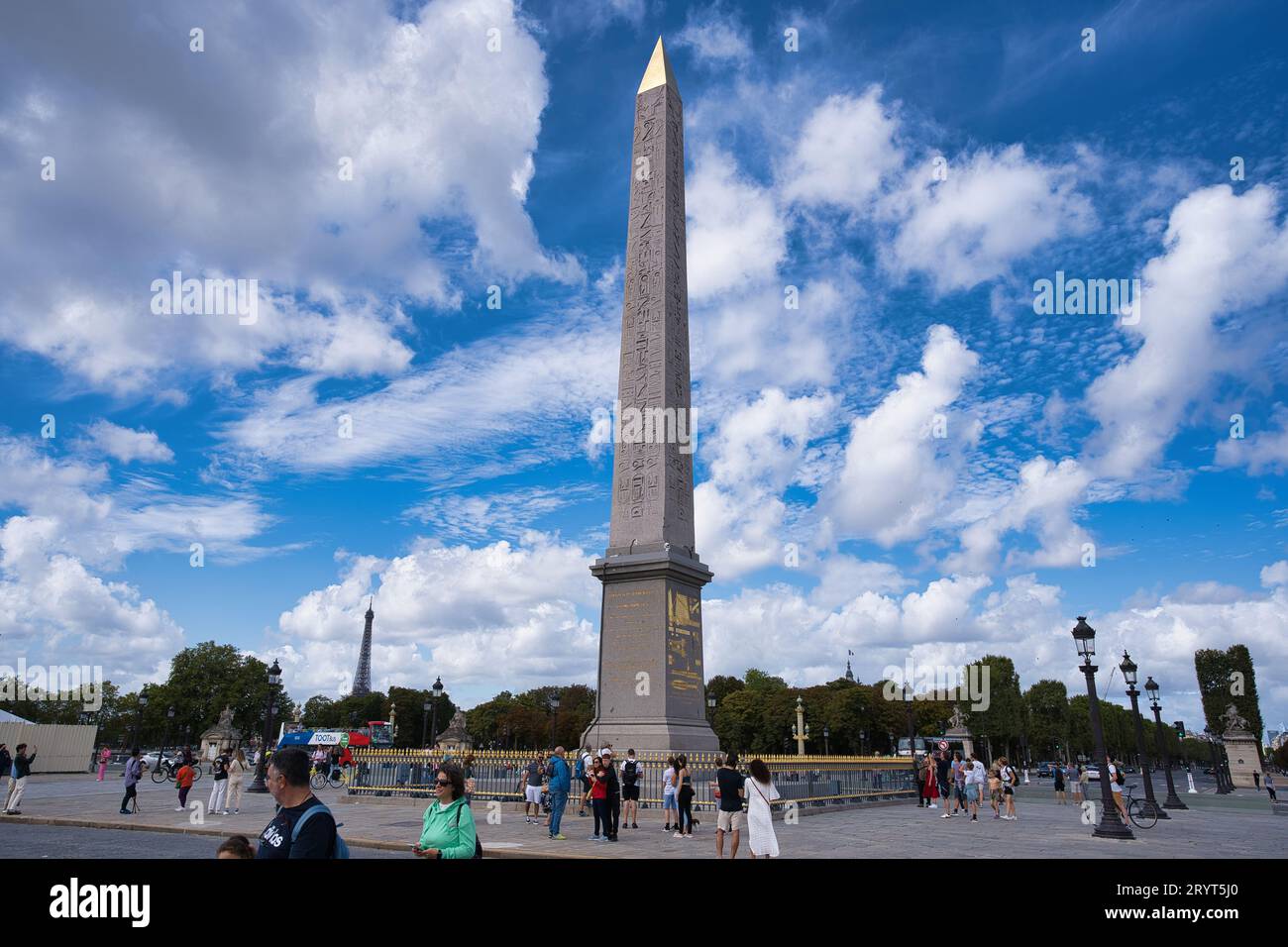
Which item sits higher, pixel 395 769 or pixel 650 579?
pixel 650 579

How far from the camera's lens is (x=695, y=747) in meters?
18.1

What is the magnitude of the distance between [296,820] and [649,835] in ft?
38.7

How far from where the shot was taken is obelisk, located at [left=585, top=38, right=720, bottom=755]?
18.4m

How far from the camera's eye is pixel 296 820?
3701 mm

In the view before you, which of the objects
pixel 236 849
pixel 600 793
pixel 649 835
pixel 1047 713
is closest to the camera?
pixel 236 849

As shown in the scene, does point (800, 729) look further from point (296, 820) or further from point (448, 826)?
point (296, 820)

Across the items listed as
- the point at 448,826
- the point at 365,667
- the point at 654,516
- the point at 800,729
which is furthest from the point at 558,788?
the point at 365,667

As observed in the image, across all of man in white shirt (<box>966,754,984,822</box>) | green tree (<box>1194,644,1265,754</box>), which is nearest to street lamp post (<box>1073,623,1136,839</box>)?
man in white shirt (<box>966,754,984,822</box>)
